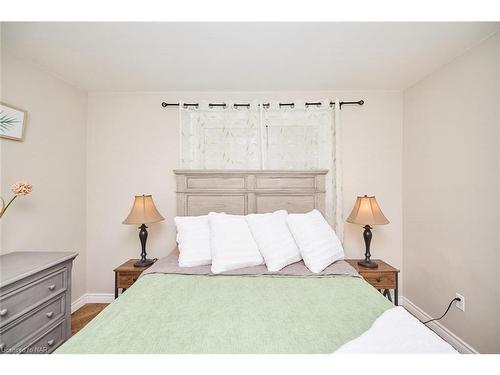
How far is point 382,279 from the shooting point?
87.1 inches

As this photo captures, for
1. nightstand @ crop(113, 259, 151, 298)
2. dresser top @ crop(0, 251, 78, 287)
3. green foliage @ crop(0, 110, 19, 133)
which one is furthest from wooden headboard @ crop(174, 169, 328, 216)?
green foliage @ crop(0, 110, 19, 133)

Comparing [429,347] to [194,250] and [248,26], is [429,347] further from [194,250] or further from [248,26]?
[248,26]

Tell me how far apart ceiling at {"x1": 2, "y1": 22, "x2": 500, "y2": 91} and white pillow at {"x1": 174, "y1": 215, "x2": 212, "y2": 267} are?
1.45 metres

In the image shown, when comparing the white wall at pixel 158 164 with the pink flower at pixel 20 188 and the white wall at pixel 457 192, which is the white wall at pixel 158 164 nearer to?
the white wall at pixel 457 192

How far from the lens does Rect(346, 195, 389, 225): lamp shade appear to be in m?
2.25

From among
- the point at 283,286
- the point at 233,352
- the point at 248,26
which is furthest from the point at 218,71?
the point at 233,352

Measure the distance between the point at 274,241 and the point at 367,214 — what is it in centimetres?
105

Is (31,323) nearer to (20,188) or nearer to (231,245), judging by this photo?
(20,188)

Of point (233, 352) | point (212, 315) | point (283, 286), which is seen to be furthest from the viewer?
point (283, 286)

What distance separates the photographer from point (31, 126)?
6.94 ft

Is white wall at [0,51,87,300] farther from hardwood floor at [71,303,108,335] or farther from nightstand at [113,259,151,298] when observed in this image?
nightstand at [113,259,151,298]

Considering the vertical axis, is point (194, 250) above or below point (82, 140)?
below
